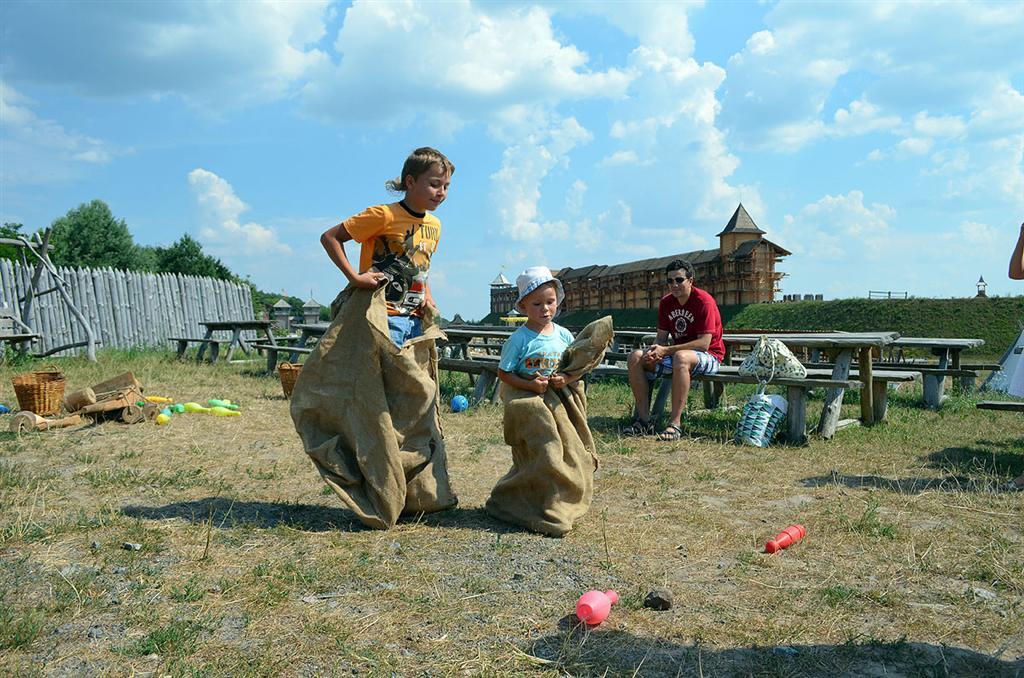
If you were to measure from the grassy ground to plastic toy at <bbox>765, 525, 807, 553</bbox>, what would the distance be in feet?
0.24

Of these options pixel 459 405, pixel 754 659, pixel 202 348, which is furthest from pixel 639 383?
pixel 202 348

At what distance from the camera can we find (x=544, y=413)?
146 inches

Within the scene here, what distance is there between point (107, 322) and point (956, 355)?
16.4m

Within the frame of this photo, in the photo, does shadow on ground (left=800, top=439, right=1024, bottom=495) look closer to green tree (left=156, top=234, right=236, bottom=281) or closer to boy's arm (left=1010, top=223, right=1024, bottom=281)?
boy's arm (left=1010, top=223, right=1024, bottom=281)

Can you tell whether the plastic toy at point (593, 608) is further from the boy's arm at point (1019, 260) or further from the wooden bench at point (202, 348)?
the wooden bench at point (202, 348)

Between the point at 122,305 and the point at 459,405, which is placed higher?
the point at 122,305

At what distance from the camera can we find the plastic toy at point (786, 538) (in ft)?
11.3

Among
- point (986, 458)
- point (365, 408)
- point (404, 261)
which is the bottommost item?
point (986, 458)

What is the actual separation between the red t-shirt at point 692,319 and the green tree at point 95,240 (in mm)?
45091

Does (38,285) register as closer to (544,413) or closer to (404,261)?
(404,261)

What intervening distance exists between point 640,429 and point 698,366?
0.81 m

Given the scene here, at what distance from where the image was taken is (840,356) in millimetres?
7066

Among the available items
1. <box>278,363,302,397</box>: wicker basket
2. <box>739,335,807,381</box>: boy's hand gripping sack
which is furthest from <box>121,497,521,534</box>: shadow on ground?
<box>278,363,302,397</box>: wicker basket

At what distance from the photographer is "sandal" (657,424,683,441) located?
6.50 metres
